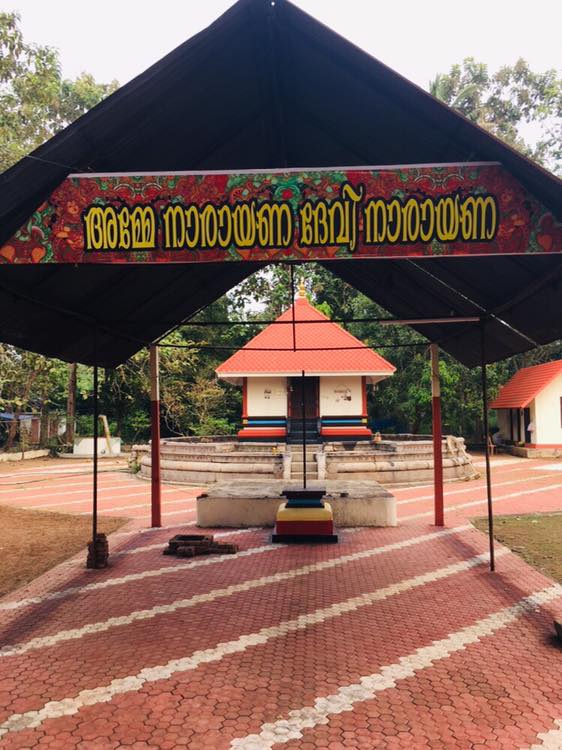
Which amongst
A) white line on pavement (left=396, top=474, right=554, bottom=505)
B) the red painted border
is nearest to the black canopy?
white line on pavement (left=396, top=474, right=554, bottom=505)

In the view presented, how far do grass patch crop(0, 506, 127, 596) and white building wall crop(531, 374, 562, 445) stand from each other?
24.2 m

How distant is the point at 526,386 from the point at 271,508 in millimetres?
24196

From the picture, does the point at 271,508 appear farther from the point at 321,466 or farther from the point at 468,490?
the point at 468,490

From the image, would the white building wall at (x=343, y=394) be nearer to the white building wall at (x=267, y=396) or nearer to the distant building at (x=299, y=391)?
the distant building at (x=299, y=391)

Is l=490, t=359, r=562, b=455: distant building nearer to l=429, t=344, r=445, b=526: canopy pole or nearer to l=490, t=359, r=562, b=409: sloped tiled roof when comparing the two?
l=490, t=359, r=562, b=409: sloped tiled roof

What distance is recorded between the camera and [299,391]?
2492cm

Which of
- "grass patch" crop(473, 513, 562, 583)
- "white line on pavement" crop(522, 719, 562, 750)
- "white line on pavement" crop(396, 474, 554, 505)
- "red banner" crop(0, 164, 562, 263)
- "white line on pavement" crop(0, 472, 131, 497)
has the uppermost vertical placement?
"red banner" crop(0, 164, 562, 263)

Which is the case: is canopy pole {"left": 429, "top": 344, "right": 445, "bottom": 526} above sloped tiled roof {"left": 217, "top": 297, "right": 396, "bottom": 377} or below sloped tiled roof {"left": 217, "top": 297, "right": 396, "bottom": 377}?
below

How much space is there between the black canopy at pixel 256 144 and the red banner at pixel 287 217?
0.80 ft

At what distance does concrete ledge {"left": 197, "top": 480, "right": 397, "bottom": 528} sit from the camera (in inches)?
442

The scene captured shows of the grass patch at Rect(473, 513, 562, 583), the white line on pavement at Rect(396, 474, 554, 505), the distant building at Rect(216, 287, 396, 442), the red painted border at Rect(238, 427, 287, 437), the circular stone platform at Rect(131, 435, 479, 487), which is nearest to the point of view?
the grass patch at Rect(473, 513, 562, 583)

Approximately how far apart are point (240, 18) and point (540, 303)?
16.4ft

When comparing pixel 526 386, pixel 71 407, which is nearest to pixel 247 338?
pixel 71 407

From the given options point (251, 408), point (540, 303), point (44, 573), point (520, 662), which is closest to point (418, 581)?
point (520, 662)
